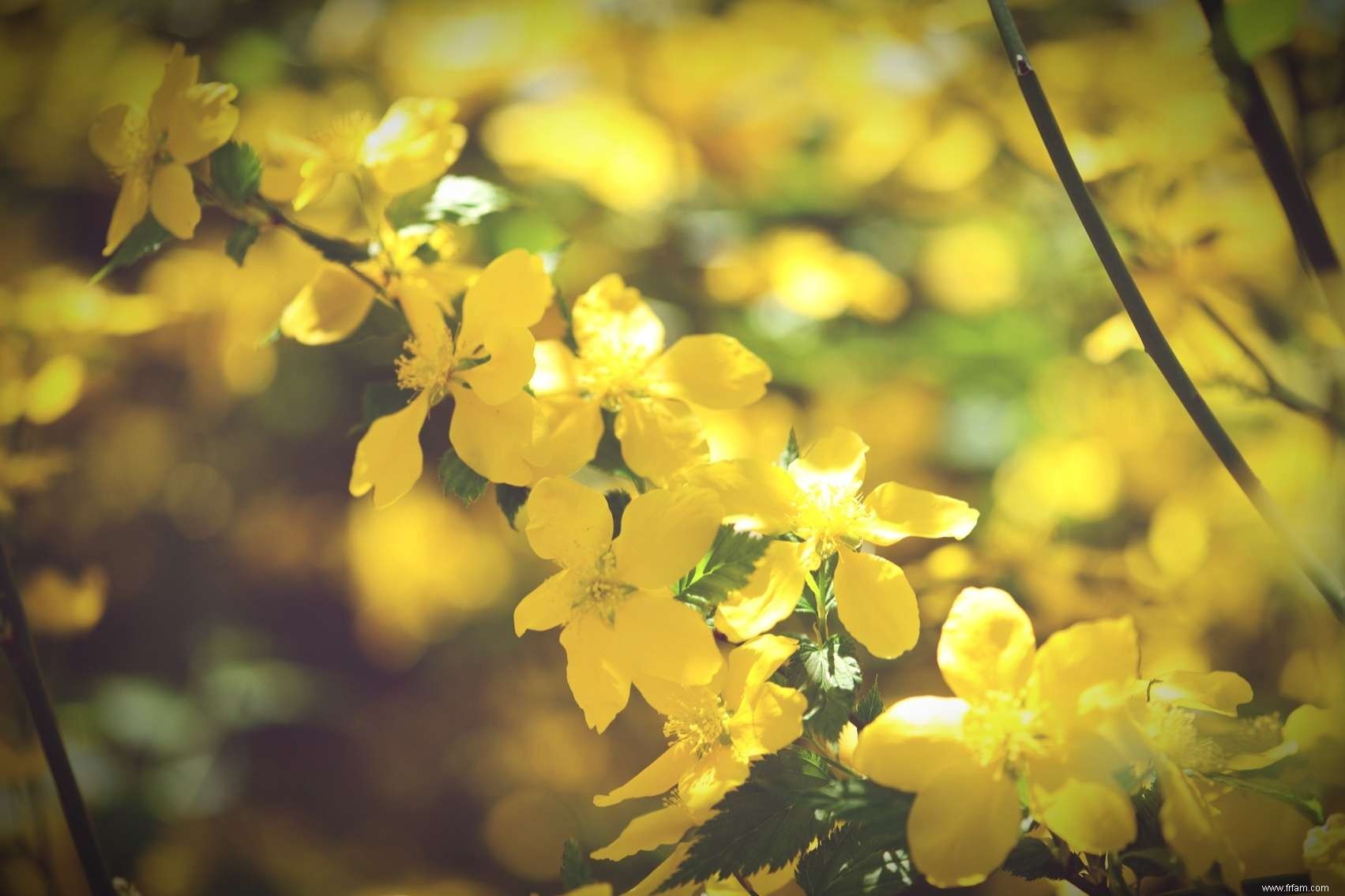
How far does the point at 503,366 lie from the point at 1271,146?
0.33 m

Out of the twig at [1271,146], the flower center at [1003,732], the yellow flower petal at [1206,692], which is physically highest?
the twig at [1271,146]

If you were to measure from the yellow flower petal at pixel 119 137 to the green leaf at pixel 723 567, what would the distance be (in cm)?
32

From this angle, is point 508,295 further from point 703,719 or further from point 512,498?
point 703,719

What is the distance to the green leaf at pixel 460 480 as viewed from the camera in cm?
38

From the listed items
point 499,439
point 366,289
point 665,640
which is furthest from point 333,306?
point 665,640

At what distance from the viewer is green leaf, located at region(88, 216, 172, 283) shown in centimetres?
40

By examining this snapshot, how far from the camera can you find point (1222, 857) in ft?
0.97

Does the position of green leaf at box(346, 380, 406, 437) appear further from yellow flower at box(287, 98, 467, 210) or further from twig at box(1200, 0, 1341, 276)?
twig at box(1200, 0, 1341, 276)

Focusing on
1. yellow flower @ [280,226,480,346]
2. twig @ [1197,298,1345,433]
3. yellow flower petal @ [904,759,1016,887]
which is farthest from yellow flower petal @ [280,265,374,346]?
twig @ [1197,298,1345,433]

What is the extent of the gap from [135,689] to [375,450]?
1.43ft

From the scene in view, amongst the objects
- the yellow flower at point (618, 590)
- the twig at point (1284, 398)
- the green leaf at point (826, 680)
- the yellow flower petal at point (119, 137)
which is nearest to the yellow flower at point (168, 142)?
the yellow flower petal at point (119, 137)

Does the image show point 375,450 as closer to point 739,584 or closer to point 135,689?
point 739,584

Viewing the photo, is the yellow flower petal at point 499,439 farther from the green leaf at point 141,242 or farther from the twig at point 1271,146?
the twig at point 1271,146

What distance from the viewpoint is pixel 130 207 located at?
0.42m
